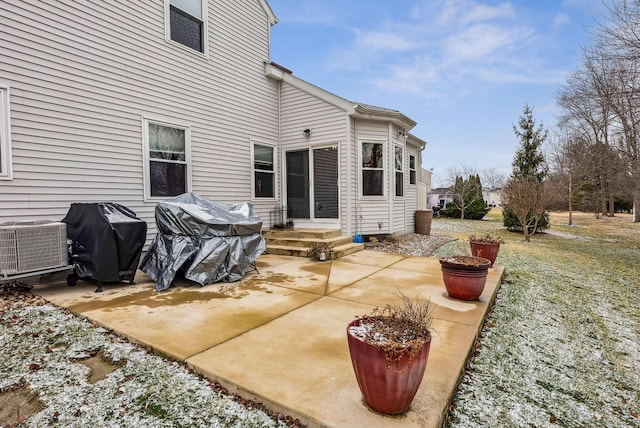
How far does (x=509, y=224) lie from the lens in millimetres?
13289

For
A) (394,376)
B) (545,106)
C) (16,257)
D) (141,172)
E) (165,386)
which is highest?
(545,106)

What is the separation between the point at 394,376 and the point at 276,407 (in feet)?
2.42

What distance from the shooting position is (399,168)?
8820 mm

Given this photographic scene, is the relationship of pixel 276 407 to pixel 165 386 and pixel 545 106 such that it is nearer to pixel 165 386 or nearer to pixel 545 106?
Answer: pixel 165 386

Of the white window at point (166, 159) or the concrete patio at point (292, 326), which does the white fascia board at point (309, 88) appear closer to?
the white window at point (166, 159)

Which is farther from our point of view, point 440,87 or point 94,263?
point 440,87

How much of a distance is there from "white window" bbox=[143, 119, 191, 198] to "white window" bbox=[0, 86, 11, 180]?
1804 millimetres

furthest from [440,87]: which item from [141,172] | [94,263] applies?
[94,263]

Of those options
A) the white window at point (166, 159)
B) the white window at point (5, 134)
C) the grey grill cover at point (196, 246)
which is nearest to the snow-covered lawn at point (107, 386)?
the grey grill cover at point (196, 246)

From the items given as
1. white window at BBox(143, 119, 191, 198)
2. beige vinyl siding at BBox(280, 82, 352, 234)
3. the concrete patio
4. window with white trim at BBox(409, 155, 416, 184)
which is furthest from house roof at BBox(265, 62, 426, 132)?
the concrete patio

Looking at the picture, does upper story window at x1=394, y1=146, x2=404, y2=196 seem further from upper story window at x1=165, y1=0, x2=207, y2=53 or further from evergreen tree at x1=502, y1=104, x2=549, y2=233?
evergreen tree at x1=502, y1=104, x2=549, y2=233

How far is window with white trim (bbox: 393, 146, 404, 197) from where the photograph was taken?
340 inches

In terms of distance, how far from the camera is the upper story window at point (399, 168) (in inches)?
340

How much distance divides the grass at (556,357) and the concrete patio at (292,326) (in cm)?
21
